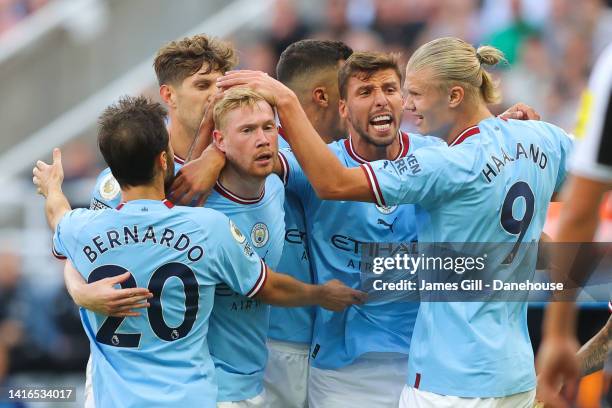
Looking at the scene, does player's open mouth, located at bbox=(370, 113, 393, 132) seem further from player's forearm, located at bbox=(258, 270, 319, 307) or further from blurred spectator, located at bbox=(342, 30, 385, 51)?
blurred spectator, located at bbox=(342, 30, 385, 51)

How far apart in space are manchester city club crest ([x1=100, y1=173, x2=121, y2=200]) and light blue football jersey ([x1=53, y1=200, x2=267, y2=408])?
0.48 metres

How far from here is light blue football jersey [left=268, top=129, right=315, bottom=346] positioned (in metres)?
5.24

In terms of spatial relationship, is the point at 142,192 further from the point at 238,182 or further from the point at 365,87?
the point at 365,87

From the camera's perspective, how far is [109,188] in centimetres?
491

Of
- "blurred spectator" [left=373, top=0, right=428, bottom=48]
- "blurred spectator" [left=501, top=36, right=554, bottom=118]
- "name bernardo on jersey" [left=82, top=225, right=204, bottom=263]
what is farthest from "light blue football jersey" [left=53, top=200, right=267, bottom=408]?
"blurred spectator" [left=373, top=0, right=428, bottom=48]

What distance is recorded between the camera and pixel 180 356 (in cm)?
432

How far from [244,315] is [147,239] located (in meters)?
0.69

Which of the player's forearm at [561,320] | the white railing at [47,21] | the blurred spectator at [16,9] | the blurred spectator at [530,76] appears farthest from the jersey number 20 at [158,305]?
the blurred spectator at [16,9]

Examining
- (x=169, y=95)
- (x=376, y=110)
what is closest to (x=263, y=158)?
(x=376, y=110)

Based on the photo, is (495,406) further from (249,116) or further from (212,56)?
(212,56)

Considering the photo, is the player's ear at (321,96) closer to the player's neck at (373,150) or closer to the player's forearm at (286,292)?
the player's neck at (373,150)

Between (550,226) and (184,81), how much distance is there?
2.66 m

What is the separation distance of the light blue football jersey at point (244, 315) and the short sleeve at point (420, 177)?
0.58m

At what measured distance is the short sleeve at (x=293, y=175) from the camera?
5.05 meters
